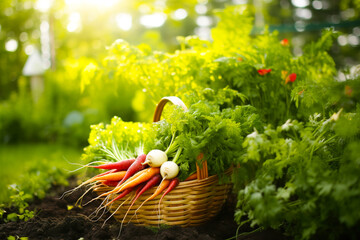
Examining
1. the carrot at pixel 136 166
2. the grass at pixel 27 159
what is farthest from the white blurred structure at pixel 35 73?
the carrot at pixel 136 166

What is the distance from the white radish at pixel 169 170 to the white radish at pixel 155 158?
0.06 metres

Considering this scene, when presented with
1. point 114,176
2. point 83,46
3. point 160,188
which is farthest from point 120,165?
point 83,46

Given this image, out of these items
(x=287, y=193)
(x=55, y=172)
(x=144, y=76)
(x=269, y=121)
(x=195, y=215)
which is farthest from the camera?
(x=55, y=172)

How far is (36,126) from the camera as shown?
259 inches

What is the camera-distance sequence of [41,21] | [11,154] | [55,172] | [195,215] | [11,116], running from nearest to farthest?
[195,215]
[55,172]
[11,154]
[11,116]
[41,21]

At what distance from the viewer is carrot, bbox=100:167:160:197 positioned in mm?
2002

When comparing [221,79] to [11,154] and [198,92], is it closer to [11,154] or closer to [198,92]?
[198,92]

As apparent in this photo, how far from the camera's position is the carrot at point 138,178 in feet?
6.57

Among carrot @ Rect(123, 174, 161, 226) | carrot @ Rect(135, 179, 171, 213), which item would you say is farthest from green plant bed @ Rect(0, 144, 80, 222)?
carrot @ Rect(135, 179, 171, 213)

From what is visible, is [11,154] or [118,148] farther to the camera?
[11,154]

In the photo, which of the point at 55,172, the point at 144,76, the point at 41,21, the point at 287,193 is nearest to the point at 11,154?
the point at 55,172

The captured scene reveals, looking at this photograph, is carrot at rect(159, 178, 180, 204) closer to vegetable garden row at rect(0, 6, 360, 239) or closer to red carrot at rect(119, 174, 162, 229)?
vegetable garden row at rect(0, 6, 360, 239)

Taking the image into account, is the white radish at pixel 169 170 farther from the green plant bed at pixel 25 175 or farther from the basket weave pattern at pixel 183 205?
the green plant bed at pixel 25 175

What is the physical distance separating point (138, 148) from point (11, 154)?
12.4 ft
